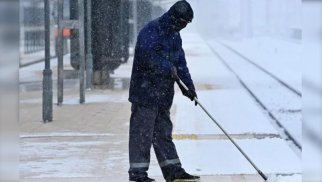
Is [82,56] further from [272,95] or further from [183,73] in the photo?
[183,73]

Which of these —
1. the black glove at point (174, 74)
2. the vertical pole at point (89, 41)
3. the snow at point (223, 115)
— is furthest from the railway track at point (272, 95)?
the black glove at point (174, 74)

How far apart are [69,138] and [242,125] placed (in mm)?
2776

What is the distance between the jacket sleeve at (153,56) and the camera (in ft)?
19.5

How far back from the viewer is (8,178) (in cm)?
303

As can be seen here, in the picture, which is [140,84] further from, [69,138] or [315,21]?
[69,138]

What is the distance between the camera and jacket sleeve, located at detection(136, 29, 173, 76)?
594cm

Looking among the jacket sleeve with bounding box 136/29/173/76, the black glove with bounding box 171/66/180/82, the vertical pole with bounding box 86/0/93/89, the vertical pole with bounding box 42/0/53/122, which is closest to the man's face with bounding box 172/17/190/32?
the jacket sleeve with bounding box 136/29/173/76

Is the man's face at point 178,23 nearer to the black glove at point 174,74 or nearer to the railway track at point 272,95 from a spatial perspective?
the black glove at point 174,74

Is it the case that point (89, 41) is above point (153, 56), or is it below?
below


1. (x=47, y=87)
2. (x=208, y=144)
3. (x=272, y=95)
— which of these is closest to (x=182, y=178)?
(x=208, y=144)

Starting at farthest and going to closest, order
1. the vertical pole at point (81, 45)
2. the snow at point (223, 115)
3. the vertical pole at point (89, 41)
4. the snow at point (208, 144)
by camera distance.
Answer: the vertical pole at point (89, 41)
the vertical pole at point (81, 45)
the snow at point (223, 115)
the snow at point (208, 144)

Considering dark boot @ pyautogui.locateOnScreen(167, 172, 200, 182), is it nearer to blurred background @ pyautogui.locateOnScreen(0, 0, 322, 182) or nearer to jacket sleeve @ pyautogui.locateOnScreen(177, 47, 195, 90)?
jacket sleeve @ pyautogui.locateOnScreen(177, 47, 195, 90)

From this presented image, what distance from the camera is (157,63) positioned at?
5.94 meters

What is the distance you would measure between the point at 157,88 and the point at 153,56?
32 cm
